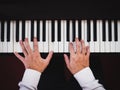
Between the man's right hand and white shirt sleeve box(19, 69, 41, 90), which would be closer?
white shirt sleeve box(19, 69, 41, 90)

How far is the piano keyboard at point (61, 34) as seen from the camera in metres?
1.61

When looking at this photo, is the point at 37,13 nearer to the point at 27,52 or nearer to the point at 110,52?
the point at 27,52

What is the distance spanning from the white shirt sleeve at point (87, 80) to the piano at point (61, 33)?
196mm

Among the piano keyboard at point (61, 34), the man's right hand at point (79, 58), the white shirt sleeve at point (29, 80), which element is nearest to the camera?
the white shirt sleeve at point (29, 80)

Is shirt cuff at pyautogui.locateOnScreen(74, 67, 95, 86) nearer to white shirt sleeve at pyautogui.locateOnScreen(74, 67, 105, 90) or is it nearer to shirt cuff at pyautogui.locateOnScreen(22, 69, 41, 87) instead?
white shirt sleeve at pyautogui.locateOnScreen(74, 67, 105, 90)

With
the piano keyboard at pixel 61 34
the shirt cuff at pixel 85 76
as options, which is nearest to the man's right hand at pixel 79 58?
the shirt cuff at pixel 85 76

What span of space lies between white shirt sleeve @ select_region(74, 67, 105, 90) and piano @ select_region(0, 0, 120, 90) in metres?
0.20

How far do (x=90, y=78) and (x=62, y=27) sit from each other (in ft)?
1.08

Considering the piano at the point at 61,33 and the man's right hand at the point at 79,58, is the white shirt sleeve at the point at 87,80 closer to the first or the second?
the man's right hand at the point at 79,58

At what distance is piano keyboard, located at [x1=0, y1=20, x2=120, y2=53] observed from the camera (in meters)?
1.61

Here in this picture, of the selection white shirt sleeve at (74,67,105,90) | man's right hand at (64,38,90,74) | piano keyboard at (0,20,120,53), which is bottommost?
white shirt sleeve at (74,67,105,90)

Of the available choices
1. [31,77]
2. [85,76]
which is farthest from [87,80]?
[31,77]

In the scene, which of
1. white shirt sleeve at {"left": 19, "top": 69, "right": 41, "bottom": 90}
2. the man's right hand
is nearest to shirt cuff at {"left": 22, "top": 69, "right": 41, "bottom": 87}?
white shirt sleeve at {"left": 19, "top": 69, "right": 41, "bottom": 90}

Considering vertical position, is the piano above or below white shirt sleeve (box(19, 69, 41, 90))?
above
